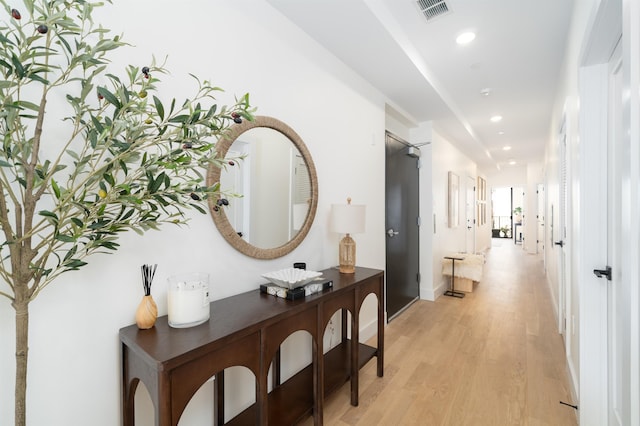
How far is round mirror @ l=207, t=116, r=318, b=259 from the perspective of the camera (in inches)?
64.6

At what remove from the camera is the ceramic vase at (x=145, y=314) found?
1.20m

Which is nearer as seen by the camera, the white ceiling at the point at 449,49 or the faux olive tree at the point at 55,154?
the faux olive tree at the point at 55,154

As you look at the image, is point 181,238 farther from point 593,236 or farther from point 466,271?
point 466,271

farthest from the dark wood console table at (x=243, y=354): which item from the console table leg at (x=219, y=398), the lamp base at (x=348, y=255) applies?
the lamp base at (x=348, y=255)

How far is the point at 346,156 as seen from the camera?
2.63 m

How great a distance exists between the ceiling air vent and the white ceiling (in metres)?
0.02

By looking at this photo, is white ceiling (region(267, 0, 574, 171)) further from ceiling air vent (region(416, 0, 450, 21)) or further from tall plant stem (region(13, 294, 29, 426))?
tall plant stem (region(13, 294, 29, 426))

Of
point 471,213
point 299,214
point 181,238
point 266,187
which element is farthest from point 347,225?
point 471,213

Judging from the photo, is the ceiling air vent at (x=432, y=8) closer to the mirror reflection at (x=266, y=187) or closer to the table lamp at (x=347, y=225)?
the mirror reflection at (x=266, y=187)

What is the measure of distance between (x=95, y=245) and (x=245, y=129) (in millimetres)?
1007

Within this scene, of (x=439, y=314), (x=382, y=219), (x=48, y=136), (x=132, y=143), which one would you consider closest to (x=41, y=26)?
(x=132, y=143)

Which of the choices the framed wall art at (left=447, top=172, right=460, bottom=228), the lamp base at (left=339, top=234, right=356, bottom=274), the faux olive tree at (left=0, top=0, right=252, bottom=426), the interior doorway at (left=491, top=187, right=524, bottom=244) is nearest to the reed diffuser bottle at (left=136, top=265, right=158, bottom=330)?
the faux olive tree at (left=0, top=0, right=252, bottom=426)

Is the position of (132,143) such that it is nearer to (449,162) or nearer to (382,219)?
(382,219)

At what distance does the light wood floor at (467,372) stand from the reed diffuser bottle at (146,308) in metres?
1.20
